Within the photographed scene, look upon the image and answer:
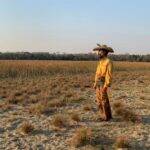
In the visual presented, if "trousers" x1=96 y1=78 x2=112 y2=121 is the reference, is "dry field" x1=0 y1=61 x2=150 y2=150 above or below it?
below

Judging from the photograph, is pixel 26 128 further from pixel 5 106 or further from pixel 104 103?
pixel 5 106

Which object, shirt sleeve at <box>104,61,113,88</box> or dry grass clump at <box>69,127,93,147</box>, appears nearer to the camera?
dry grass clump at <box>69,127,93,147</box>

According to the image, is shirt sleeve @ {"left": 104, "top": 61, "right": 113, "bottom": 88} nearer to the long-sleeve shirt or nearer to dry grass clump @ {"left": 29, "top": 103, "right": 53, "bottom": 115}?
the long-sleeve shirt

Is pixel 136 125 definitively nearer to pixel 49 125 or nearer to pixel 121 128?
pixel 121 128

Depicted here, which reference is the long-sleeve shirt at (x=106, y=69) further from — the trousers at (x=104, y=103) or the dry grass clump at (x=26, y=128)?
the dry grass clump at (x=26, y=128)

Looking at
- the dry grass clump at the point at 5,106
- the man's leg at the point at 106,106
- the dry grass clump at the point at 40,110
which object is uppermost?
the man's leg at the point at 106,106

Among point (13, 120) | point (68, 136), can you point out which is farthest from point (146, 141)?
point (13, 120)

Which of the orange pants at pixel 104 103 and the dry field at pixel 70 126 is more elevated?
the orange pants at pixel 104 103

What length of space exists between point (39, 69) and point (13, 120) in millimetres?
32616

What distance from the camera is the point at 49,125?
42.3 ft

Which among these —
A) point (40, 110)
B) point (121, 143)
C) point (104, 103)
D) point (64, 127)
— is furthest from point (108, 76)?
point (40, 110)

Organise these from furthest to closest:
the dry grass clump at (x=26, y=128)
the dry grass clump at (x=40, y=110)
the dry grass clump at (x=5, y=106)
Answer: the dry grass clump at (x=5, y=106), the dry grass clump at (x=40, y=110), the dry grass clump at (x=26, y=128)

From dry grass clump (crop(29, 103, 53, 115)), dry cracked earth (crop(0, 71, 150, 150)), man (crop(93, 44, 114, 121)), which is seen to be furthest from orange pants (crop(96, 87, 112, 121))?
dry grass clump (crop(29, 103, 53, 115))

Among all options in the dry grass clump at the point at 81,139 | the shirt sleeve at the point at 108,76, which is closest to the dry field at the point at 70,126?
the dry grass clump at the point at 81,139
